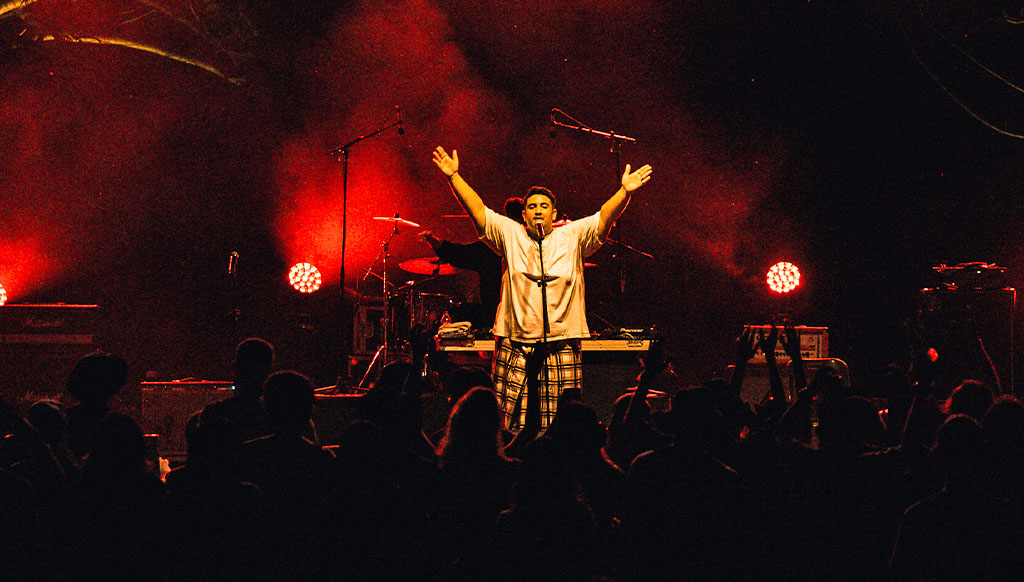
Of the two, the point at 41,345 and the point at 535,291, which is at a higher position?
the point at 535,291

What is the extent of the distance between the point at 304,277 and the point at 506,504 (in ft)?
24.5

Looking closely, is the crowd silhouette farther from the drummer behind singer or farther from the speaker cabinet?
the speaker cabinet

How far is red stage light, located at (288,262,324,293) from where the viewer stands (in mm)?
10086

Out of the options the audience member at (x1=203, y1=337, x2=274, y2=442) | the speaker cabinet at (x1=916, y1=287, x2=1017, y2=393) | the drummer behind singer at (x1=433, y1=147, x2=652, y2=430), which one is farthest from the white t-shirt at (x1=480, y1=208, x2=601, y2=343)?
the speaker cabinet at (x1=916, y1=287, x2=1017, y2=393)

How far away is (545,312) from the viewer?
495 centimetres

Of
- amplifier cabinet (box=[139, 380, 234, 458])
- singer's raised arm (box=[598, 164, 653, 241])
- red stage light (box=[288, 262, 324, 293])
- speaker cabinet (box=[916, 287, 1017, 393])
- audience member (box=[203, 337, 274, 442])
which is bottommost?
→ amplifier cabinet (box=[139, 380, 234, 458])

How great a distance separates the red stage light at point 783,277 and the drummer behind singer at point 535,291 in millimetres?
5333

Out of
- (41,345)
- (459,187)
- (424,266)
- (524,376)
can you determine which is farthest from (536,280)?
(41,345)

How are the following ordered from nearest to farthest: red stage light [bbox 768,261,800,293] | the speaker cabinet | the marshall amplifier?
the marshall amplifier → the speaker cabinet → red stage light [bbox 768,261,800,293]

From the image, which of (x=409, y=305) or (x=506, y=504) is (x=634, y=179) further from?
(x=409, y=305)

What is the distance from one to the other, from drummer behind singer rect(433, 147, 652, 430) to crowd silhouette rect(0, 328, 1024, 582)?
1715 mm

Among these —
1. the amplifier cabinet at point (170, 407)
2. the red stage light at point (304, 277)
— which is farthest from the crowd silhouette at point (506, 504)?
the red stage light at point (304, 277)

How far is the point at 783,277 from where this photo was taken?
10062mm

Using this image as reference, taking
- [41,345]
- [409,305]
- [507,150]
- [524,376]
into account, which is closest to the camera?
[524,376]
